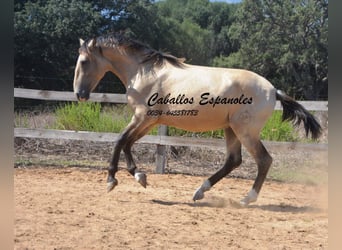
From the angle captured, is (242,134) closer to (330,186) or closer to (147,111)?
(147,111)

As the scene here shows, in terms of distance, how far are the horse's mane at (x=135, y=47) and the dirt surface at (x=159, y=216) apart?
5.25ft

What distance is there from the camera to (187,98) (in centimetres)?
455

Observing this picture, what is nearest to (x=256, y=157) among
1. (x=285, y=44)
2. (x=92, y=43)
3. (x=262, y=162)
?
(x=262, y=162)

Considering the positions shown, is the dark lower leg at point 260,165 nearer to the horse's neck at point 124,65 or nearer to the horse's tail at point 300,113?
the horse's tail at point 300,113

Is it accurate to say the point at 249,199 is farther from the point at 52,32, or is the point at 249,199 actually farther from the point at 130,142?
the point at 52,32

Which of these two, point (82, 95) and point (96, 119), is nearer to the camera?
point (82, 95)

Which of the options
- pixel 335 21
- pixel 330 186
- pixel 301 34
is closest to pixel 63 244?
pixel 330 186

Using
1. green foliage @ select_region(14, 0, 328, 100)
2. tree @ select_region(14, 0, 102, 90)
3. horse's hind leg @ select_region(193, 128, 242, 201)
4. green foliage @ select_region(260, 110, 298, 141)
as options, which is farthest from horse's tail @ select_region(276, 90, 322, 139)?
tree @ select_region(14, 0, 102, 90)

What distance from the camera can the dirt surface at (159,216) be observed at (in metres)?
2.96

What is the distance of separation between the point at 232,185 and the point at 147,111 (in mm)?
2006

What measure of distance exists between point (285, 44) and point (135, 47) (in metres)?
6.68

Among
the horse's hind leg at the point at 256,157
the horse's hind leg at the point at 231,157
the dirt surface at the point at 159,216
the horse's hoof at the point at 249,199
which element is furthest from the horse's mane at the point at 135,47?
the horse's hoof at the point at 249,199

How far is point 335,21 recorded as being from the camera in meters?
1.18

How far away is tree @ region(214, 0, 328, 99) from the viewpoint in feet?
26.7
